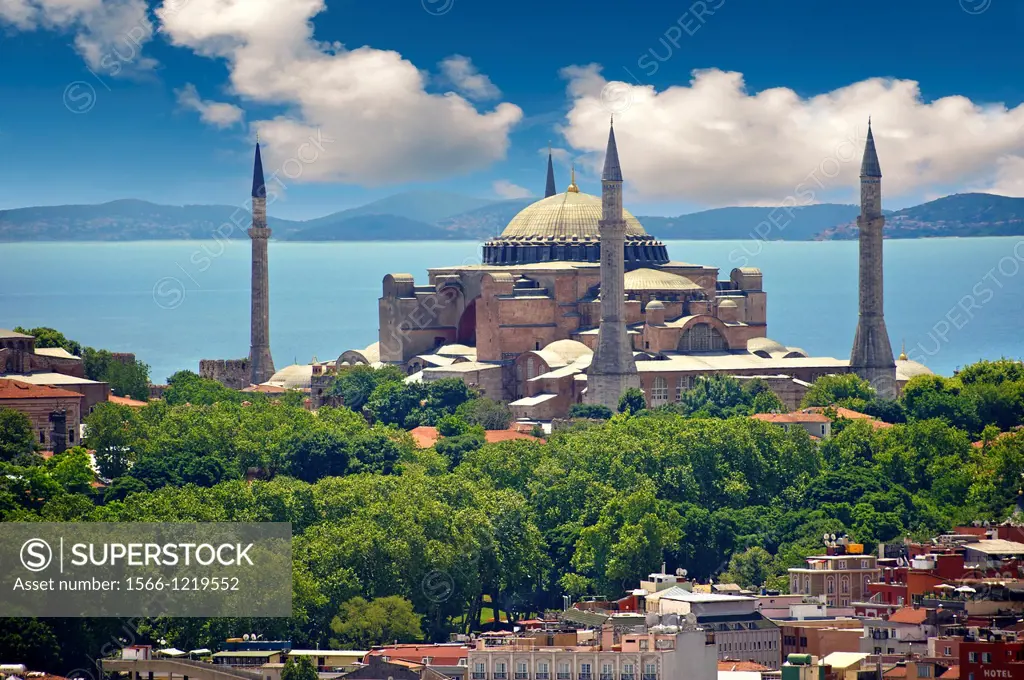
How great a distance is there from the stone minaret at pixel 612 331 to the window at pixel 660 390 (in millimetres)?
1216

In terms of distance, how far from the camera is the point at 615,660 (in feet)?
169

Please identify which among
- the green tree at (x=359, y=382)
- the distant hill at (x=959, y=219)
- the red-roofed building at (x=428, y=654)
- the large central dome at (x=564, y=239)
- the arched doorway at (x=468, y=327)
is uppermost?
the distant hill at (x=959, y=219)

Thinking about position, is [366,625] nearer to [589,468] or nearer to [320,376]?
[589,468]

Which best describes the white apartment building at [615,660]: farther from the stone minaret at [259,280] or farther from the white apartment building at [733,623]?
the stone minaret at [259,280]

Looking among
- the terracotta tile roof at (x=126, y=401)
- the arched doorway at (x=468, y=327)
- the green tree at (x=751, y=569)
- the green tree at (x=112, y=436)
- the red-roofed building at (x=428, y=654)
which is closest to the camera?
the red-roofed building at (x=428, y=654)

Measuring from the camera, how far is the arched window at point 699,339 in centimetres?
10225

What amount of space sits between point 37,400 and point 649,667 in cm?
3636

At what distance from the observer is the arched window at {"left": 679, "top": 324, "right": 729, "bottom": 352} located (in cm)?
10225

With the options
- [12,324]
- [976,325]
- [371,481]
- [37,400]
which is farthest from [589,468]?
[976,325]

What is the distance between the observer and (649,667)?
51375 millimetres

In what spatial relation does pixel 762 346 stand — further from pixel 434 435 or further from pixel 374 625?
pixel 374 625

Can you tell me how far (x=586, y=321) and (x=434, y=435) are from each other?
14.6 meters

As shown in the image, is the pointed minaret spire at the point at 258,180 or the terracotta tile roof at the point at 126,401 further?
the pointed minaret spire at the point at 258,180

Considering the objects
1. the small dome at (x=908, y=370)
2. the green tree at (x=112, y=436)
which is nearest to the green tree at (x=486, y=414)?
the green tree at (x=112, y=436)
